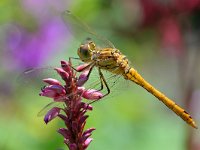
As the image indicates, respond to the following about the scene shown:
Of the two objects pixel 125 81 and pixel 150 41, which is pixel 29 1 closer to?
pixel 150 41

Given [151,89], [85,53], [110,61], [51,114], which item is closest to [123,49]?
[151,89]

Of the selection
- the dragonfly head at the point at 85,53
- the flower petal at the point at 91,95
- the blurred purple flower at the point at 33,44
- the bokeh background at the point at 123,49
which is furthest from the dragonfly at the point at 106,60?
the blurred purple flower at the point at 33,44

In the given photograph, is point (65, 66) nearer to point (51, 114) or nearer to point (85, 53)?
point (51, 114)

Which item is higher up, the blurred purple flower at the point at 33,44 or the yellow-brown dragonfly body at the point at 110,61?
the blurred purple flower at the point at 33,44

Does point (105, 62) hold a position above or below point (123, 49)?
below

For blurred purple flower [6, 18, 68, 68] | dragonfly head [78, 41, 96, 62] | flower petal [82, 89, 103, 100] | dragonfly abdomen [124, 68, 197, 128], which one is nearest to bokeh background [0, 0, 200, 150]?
blurred purple flower [6, 18, 68, 68]

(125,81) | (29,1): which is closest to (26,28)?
(29,1)

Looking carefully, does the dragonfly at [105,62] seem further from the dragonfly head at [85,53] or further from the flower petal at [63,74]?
the flower petal at [63,74]

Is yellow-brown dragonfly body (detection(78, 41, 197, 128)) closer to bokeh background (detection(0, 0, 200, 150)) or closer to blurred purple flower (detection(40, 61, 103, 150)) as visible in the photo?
blurred purple flower (detection(40, 61, 103, 150))
